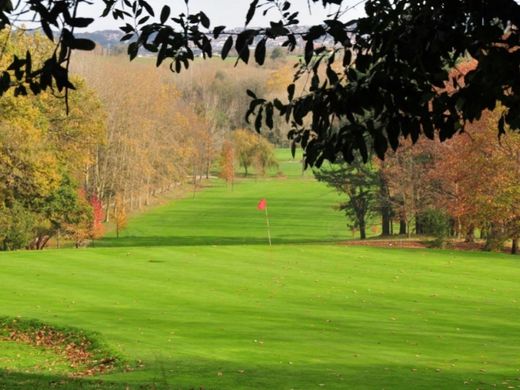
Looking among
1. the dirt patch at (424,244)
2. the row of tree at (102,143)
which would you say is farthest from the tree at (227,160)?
the dirt patch at (424,244)

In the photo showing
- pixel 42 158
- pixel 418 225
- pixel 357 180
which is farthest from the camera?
pixel 357 180

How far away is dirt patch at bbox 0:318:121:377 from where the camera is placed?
604 inches

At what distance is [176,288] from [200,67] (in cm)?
10969

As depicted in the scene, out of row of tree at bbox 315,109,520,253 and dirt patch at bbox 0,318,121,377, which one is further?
row of tree at bbox 315,109,520,253

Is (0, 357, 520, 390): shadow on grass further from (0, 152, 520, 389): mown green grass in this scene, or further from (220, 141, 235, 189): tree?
(220, 141, 235, 189): tree

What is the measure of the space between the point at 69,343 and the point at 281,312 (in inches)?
268

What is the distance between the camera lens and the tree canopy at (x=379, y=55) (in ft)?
14.6

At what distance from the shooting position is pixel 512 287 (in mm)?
30094

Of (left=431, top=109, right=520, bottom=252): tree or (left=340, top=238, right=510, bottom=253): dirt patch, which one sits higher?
(left=431, top=109, right=520, bottom=252): tree

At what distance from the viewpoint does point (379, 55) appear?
5102 millimetres

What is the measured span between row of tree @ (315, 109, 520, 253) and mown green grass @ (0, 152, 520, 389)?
3.61m

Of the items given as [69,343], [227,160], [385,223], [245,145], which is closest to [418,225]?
[385,223]

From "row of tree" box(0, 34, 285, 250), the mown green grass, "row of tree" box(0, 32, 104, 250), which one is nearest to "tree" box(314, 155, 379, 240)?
"row of tree" box(0, 34, 285, 250)

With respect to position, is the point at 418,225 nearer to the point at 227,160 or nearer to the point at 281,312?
the point at 281,312
